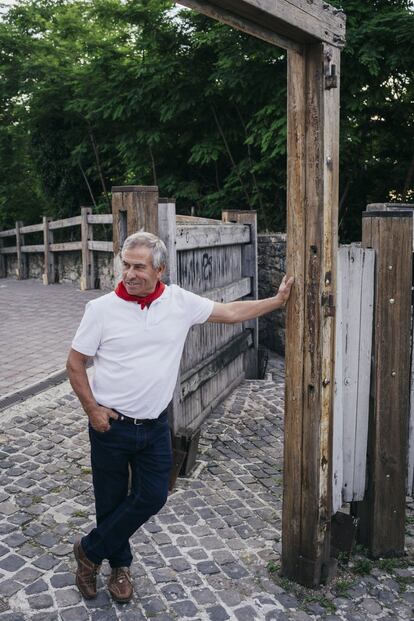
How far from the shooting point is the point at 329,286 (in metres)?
3.21

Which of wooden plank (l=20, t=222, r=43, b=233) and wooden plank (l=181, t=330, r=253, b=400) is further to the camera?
wooden plank (l=20, t=222, r=43, b=233)

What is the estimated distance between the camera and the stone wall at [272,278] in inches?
336

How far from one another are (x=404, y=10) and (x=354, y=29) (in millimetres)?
811

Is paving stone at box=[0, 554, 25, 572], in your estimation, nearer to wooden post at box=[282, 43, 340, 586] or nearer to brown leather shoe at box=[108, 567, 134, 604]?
brown leather shoe at box=[108, 567, 134, 604]

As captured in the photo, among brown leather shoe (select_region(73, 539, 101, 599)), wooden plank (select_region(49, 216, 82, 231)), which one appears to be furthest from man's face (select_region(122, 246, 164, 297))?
wooden plank (select_region(49, 216, 82, 231))

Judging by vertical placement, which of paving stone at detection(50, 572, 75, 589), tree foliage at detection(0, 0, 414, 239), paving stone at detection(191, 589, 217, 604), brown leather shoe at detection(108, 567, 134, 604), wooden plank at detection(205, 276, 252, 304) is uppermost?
tree foliage at detection(0, 0, 414, 239)

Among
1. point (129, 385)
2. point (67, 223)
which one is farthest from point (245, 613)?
point (67, 223)

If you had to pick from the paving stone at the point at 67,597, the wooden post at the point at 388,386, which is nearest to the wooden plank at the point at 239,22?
the wooden post at the point at 388,386

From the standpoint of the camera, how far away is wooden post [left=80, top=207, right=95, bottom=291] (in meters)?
15.0

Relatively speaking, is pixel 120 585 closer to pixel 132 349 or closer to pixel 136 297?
pixel 132 349

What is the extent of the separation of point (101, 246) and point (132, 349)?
1183 cm

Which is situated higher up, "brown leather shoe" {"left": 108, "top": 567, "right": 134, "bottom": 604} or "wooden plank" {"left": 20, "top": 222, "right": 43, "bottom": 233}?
"wooden plank" {"left": 20, "top": 222, "right": 43, "bottom": 233}

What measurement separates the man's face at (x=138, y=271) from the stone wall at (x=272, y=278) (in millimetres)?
5625

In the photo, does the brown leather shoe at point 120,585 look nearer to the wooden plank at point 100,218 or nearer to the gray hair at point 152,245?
the gray hair at point 152,245
